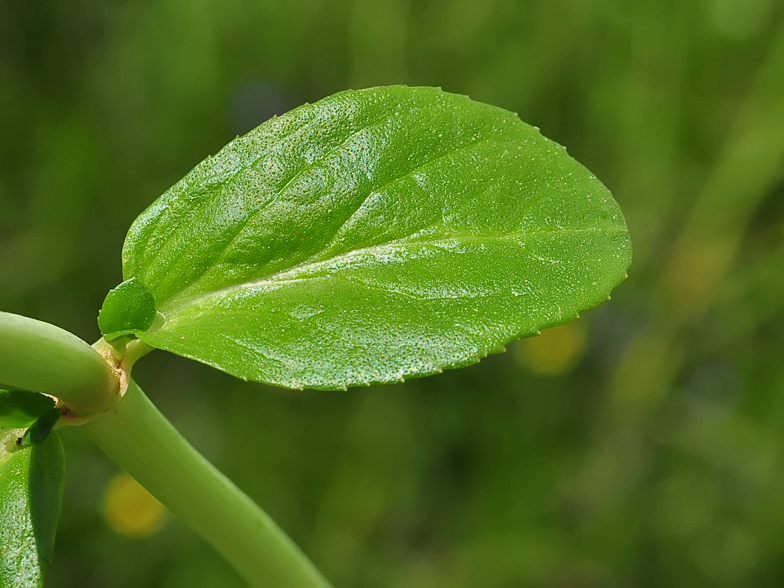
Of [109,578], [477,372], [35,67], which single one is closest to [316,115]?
[477,372]

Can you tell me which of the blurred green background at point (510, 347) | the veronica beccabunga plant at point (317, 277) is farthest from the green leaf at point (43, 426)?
the blurred green background at point (510, 347)

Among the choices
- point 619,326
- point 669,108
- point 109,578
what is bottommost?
point 109,578

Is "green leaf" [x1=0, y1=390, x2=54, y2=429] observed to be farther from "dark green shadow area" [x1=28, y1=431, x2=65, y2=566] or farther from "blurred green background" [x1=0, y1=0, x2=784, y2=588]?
"blurred green background" [x1=0, y1=0, x2=784, y2=588]

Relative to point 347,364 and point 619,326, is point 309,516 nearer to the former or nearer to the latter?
point 619,326

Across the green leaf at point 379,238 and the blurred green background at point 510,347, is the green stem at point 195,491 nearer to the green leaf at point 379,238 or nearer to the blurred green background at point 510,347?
the green leaf at point 379,238

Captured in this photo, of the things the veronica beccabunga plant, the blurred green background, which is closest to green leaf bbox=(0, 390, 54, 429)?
the veronica beccabunga plant

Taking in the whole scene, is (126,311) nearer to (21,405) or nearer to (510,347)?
(21,405)
